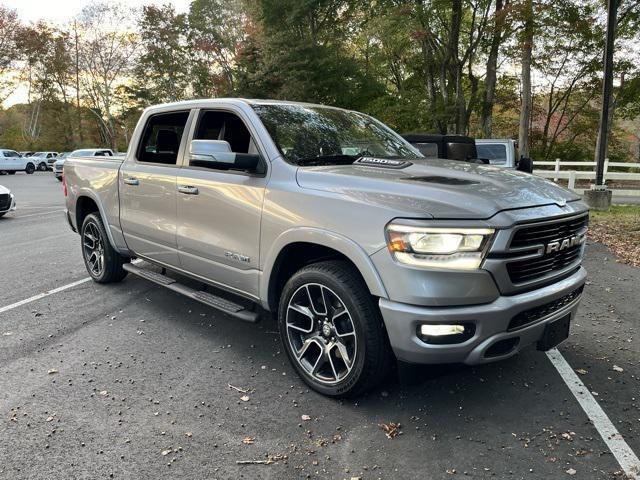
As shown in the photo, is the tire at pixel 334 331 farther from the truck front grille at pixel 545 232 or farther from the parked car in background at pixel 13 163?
the parked car in background at pixel 13 163

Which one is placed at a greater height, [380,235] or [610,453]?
[380,235]

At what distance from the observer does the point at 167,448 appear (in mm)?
2693

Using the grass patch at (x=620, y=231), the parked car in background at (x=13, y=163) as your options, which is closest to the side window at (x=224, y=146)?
the grass patch at (x=620, y=231)

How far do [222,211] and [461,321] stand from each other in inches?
77.4

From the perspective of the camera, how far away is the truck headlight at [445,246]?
102 inches

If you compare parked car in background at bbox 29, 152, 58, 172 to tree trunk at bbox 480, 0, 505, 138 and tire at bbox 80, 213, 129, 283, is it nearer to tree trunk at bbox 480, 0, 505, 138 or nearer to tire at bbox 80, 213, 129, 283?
tree trunk at bbox 480, 0, 505, 138

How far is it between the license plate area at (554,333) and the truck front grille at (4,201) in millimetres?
12241

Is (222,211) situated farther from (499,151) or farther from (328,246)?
(499,151)

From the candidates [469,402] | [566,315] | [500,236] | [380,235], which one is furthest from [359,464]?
[566,315]

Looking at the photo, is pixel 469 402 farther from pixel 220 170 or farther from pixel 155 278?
pixel 155 278

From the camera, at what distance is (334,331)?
10.3ft

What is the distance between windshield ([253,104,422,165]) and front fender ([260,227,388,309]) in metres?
0.61

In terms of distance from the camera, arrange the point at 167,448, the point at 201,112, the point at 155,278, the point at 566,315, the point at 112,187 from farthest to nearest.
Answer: the point at 112,187
the point at 155,278
the point at 201,112
the point at 566,315
the point at 167,448

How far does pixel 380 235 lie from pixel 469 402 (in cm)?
131
